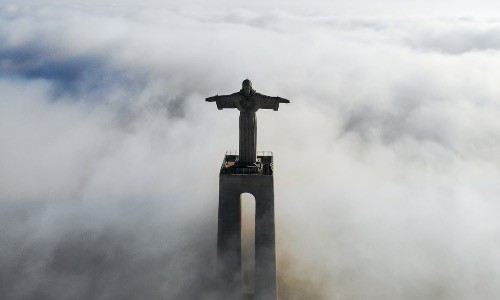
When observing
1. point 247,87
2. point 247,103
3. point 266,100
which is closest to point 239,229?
point 247,103

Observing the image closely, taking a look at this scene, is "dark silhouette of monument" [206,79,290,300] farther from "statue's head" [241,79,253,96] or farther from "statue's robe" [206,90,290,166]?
"statue's head" [241,79,253,96]

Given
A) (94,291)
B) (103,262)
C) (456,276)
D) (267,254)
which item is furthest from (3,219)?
(456,276)

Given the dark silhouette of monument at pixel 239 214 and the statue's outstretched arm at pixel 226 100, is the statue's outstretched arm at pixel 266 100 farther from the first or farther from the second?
the statue's outstretched arm at pixel 226 100

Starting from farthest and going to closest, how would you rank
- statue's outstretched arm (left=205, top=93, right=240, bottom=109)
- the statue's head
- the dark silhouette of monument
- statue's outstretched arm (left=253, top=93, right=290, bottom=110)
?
1. the dark silhouette of monument
2. statue's outstretched arm (left=205, top=93, right=240, bottom=109)
3. statue's outstretched arm (left=253, top=93, right=290, bottom=110)
4. the statue's head

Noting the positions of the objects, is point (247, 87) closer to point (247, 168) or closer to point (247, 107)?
point (247, 107)

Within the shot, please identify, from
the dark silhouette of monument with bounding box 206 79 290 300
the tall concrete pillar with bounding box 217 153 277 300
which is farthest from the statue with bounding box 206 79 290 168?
the tall concrete pillar with bounding box 217 153 277 300

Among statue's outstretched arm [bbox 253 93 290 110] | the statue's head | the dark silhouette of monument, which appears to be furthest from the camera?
the dark silhouette of monument

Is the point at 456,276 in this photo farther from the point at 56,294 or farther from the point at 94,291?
the point at 56,294

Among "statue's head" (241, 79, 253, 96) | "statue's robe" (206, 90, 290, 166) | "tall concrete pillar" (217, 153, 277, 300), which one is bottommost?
"tall concrete pillar" (217, 153, 277, 300)
